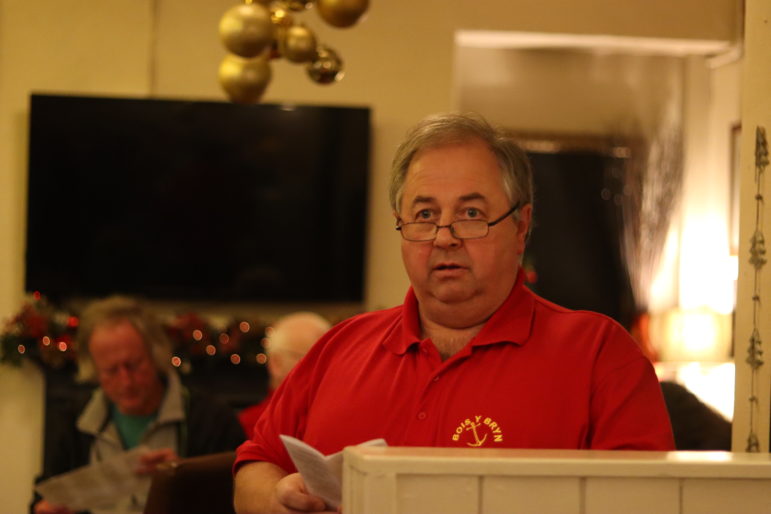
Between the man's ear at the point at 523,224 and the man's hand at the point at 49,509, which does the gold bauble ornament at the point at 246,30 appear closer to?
the man's ear at the point at 523,224

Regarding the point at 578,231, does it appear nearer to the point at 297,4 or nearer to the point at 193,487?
the point at 297,4

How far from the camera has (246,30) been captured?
272 centimetres

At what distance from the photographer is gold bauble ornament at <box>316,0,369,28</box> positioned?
111 inches

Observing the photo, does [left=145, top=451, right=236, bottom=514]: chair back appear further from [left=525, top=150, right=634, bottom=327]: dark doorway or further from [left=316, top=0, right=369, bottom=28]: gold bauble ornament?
[left=525, top=150, right=634, bottom=327]: dark doorway

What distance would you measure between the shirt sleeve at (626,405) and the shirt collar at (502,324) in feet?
0.50

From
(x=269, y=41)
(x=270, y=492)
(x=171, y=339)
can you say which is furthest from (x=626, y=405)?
(x=171, y=339)

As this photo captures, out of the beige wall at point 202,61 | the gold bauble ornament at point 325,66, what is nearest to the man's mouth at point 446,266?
the gold bauble ornament at point 325,66

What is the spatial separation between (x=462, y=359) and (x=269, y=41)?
1.29 metres

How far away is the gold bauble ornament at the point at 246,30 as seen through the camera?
8.91ft

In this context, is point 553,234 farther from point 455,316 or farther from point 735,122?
point 455,316

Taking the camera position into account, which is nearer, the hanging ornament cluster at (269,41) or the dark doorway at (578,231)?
the hanging ornament cluster at (269,41)

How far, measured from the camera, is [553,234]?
710cm

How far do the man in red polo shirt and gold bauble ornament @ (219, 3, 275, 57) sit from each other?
926 millimetres

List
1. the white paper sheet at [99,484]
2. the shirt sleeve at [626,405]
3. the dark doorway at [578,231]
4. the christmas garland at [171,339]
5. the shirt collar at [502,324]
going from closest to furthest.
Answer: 1. the shirt sleeve at [626,405]
2. the shirt collar at [502,324]
3. the white paper sheet at [99,484]
4. the christmas garland at [171,339]
5. the dark doorway at [578,231]
